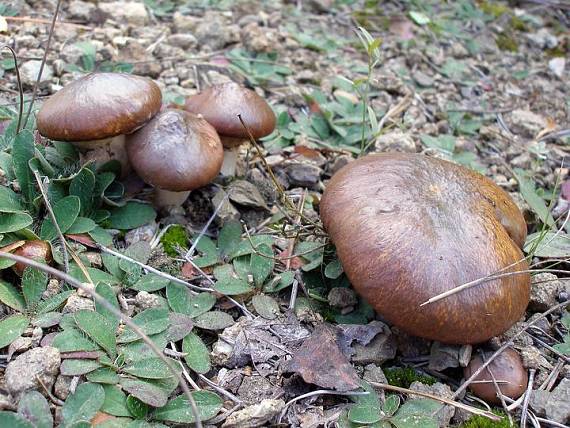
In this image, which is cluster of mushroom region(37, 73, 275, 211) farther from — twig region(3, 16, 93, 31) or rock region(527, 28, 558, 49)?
rock region(527, 28, 558, 49)

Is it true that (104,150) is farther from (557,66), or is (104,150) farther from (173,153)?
(557,66)

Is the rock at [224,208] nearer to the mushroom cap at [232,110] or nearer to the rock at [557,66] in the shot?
the mushroom cap at [232,110]

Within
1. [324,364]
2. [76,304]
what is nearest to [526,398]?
[324,364]

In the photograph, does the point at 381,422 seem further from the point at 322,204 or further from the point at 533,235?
the point at 533,235

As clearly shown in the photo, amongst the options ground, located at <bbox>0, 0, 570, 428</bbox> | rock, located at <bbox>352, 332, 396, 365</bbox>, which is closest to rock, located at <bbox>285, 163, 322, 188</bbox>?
ground, located at <bbox>0, 0, 570, 428</bbox>

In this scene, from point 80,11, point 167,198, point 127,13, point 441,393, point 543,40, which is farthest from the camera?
point 543,40

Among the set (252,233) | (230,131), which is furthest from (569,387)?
(230,131)
